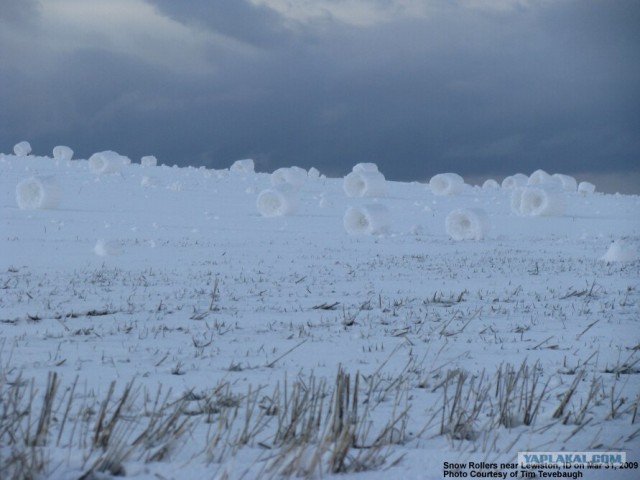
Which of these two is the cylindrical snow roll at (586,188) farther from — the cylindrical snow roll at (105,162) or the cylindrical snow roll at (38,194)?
the cylindrical snow roll at (38,194)

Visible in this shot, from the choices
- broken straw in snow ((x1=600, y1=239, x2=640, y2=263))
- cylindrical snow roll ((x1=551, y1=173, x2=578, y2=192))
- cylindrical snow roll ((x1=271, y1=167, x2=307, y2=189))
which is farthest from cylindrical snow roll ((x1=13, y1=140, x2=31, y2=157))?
broken straw in snow ((x1=600, y1=239, x2=640, y2=263))

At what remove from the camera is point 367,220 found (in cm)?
2003

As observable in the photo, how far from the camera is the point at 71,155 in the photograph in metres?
49.2

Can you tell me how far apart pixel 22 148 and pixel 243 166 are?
15218 millimetres

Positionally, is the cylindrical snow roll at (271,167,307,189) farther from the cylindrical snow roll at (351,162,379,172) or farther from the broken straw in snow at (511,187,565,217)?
the broken straw in snow at (511,187,565,217)

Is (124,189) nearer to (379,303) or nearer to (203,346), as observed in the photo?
(379,303)

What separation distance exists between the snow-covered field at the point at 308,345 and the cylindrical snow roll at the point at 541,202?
4151 mm

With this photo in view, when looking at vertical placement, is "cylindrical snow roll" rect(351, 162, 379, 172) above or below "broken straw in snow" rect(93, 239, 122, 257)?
above

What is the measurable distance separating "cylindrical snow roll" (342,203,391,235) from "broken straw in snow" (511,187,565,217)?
8507 mm

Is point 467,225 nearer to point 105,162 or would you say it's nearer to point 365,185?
point 365,185

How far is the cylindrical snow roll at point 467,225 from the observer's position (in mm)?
19484

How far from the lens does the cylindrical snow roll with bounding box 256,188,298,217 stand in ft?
79.3

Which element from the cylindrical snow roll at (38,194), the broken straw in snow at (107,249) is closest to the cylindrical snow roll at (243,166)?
the cylindrical snow roll at (38,194)

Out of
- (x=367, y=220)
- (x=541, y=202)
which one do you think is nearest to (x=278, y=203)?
(x=367, y=220)
